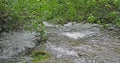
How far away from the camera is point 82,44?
649 cm

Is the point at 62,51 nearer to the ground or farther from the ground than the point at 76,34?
farther from the ground

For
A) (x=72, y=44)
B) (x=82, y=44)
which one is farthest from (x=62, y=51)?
(x=82, y=44)

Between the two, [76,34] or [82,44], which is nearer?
[82,44]

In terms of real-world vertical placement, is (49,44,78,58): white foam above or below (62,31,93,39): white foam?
above

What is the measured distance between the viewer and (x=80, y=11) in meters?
9.12

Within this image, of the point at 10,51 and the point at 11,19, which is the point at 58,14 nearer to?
the point at 11,19

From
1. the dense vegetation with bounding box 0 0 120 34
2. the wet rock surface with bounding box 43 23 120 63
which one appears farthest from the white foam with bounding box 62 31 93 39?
the dense vegetation with bounding box 0 0 120 34

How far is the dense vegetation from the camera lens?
6785mm

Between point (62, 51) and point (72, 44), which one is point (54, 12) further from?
point (62, 51)

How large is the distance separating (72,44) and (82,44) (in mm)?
237

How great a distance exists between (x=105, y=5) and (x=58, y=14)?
5.09 ft

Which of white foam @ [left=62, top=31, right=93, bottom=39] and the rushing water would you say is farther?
white foam @ [left=62, top=31, right=93, bottom=39]

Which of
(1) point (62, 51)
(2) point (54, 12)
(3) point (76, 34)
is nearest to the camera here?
(1) point (62, 51)

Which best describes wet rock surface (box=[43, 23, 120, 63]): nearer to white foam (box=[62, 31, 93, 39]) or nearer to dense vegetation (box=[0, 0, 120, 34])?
white foam (box=[62, 31, 93, 39])
